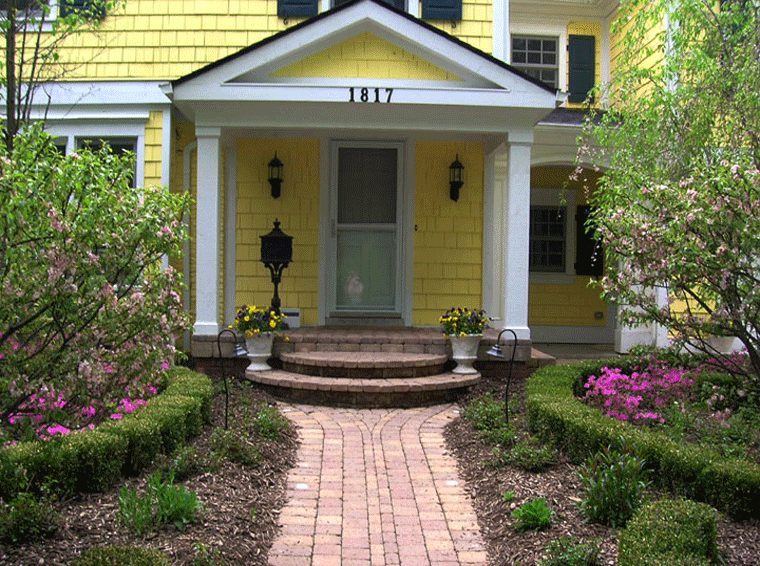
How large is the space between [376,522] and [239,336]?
4588mm

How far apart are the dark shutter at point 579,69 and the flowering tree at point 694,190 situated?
2357 millimetres

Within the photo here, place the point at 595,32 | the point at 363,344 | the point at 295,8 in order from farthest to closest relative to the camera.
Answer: the point at 595,32, the point at 295,8, the point at 363,344

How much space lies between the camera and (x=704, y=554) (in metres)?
3.39

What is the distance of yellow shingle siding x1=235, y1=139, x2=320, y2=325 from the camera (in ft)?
32.9

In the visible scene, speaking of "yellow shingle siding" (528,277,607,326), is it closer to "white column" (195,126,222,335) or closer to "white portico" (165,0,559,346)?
"white portico" (165,0,559,346)

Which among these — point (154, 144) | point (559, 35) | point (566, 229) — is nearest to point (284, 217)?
point (154, 144)

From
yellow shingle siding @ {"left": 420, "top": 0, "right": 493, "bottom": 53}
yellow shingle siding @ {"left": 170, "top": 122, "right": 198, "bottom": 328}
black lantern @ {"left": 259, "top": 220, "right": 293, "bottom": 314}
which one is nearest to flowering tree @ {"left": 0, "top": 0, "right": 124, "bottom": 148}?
yellow shingle siding @ {"left": 170, "top": 122, "right": 198, "bottom": 328}

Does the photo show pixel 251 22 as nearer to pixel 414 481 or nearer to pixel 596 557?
pixel 414 481

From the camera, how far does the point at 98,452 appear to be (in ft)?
14.3

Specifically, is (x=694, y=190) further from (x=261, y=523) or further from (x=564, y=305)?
(x=564, y=305)

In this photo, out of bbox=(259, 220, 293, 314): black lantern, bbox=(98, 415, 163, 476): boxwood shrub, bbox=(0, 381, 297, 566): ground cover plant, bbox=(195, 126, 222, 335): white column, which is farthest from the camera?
bbox=(259, 220, 293, 314): black lantern

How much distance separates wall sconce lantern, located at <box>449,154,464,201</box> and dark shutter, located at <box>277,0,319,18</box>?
Result: 2.80m

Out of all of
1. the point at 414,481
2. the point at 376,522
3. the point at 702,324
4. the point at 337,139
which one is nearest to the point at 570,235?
the point at 337,139

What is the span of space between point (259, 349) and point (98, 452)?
12.7 feet
